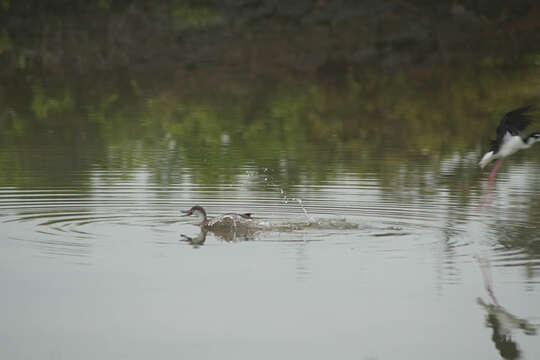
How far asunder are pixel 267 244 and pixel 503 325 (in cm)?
387

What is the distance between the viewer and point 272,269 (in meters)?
11.3

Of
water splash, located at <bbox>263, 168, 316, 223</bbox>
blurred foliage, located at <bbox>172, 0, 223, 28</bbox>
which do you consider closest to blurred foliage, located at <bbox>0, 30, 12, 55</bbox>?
blurred foliage, located at <bbox>172, 0, 223, 28</bbox>

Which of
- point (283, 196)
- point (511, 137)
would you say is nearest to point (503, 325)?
point (283, 196)

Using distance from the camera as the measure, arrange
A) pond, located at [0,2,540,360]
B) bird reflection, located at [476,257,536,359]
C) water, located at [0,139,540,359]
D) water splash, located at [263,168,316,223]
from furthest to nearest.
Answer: water splash, located at [263,168,316,223]
pond, located at [0,2,540,360]
water, located at [0,139,540,359]
bird reflection, located at [476,257,536,359]

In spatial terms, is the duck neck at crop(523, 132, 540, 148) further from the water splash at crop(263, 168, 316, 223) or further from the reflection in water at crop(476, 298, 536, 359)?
the reflection in water at crop(476, 298, 536, 359)

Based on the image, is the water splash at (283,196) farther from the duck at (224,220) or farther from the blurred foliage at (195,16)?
the blurred foliage at (195,16)

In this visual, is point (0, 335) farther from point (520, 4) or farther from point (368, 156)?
point (520, 4)

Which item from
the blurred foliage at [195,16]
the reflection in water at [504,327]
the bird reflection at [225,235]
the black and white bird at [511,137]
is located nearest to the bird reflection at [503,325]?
the reflection in water at [504,327]

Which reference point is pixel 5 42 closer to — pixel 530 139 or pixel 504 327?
pixel 530 139

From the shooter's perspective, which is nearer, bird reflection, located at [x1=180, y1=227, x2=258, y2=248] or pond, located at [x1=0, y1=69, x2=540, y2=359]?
pond, located at [x1=0, y1=69, x2=540, y2=359]

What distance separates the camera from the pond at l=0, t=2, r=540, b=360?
909 centimetres

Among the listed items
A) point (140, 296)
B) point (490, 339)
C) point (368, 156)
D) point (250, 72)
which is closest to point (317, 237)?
point (140, 296)

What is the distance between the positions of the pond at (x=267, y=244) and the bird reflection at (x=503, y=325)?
2 cm

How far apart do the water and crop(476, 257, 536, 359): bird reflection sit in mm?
23
